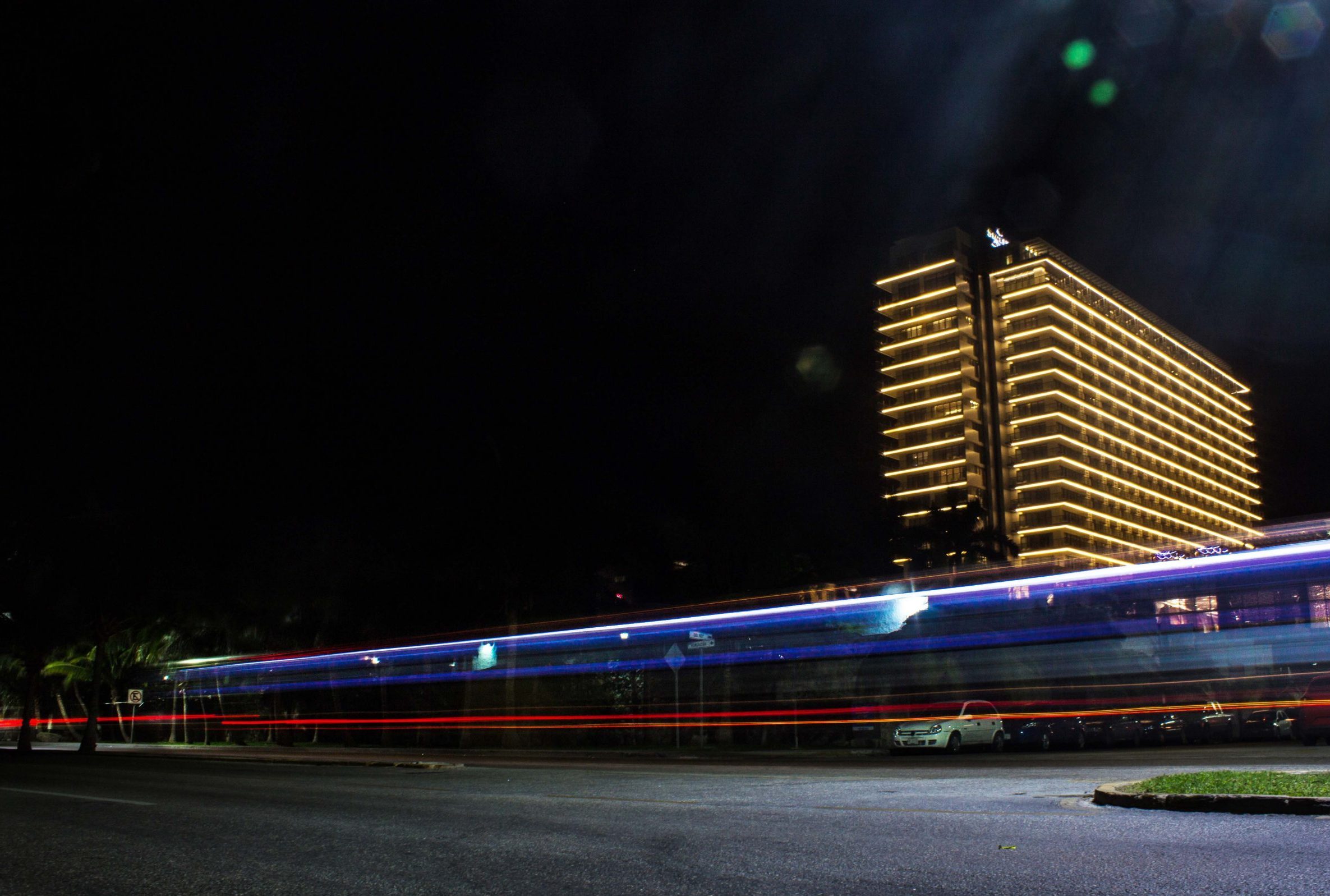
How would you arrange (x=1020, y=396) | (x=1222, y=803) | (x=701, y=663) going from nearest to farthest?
(x=1222, y=803)
(x=701, y=663)
(x=1020, y=396)

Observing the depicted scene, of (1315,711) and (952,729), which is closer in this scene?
(1315,711)

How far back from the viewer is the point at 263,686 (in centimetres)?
4416

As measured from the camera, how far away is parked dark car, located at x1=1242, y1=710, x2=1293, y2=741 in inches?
907

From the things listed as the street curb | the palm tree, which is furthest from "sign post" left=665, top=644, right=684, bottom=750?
the palm tree

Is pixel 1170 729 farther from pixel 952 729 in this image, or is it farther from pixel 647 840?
pixel 647 840

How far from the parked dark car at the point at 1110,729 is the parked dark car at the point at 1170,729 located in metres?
0.18

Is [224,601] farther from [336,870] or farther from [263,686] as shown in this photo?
[336,870]

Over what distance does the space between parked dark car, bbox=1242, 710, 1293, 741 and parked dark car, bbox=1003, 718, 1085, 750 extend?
3.56 m

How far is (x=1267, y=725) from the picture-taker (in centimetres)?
2370

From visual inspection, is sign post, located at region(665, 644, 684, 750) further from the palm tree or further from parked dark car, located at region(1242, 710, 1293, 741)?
the palm tree

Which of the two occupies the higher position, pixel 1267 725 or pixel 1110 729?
pixel 1267 725

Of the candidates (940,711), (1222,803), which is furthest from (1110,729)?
(1222,803)

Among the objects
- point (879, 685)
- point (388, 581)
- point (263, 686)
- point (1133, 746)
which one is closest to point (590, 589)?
point (388, 581)

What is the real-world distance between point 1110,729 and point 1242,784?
16377mm
